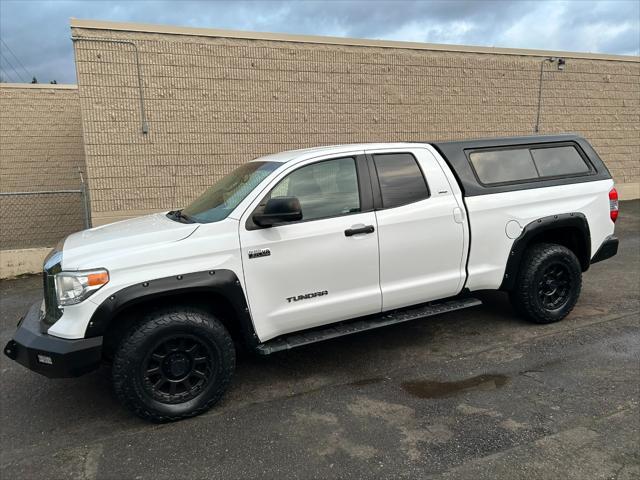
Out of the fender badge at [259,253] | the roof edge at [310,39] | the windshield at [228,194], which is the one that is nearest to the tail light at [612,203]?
the windshield at [228,194]

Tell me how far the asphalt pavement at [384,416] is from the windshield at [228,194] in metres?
1.42

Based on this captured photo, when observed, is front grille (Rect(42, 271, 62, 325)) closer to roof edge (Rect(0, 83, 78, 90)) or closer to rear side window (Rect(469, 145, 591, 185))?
rear side window (Rect(469, 145, 591, 185))

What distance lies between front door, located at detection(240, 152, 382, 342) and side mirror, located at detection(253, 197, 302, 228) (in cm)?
13

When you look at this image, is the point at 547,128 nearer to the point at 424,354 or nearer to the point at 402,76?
the point at 402,76

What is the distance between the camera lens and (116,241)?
11.3 ft

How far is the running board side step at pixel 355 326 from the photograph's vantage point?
376 cm

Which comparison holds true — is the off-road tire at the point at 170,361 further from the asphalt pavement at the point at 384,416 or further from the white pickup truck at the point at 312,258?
the asphalt pavement at the point at 384,416

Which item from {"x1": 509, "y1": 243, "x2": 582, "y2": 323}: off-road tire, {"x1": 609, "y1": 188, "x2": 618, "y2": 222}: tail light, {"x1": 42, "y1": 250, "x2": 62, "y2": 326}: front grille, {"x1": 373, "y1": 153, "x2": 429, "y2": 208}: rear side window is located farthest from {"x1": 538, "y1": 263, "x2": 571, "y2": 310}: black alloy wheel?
{"x1": 42, "y1": 250, "x2": 62, "y2": 326}: front grille

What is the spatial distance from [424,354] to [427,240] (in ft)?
3.51

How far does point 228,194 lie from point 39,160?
9.93 m

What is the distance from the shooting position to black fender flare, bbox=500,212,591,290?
4.72 m

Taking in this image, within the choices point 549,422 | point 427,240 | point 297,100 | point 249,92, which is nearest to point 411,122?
point 297,100

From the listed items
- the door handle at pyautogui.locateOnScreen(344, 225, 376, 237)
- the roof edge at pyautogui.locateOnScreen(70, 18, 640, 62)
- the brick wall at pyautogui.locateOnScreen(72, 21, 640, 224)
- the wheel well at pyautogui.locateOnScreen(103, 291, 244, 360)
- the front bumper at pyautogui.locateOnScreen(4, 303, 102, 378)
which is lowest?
the front bumper at pyautogui.locateOnScreen(4, 303, 102, 378)

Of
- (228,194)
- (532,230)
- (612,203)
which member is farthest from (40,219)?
(612,203)
